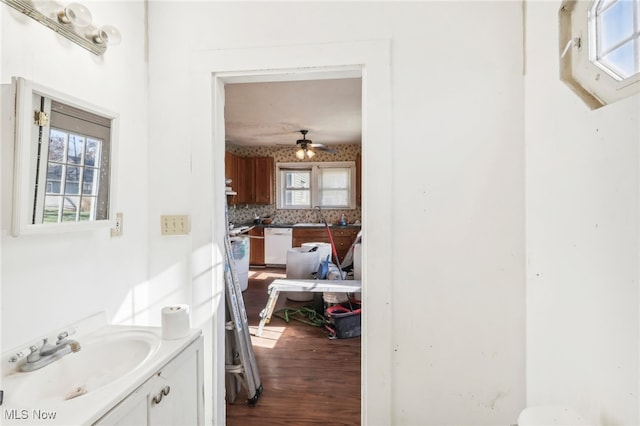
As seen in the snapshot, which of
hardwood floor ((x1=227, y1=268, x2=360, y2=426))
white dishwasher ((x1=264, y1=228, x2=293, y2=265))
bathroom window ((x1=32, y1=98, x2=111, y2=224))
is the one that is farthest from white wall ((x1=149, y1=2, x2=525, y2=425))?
white dishwasher ((x1=264, y1=228, x2=293, y2=265))

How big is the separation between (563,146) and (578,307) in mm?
571

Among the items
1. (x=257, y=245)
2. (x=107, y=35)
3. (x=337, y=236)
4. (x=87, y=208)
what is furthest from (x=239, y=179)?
(x=87, y=208)

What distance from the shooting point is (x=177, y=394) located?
1.15 meters

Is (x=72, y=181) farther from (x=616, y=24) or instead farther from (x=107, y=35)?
(x=616, y=24)

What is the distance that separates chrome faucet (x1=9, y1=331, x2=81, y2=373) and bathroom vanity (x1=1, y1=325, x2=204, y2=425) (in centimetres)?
1

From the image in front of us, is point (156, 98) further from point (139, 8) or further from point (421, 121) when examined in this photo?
point (421, 121)

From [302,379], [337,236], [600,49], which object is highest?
[600,49]

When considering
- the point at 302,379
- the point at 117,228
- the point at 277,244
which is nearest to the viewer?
the point at 117,228

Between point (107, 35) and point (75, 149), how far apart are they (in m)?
0.52

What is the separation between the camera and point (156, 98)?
1594 millimetres

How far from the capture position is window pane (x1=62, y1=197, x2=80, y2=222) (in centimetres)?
110

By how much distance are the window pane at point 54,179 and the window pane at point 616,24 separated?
1.85 meters

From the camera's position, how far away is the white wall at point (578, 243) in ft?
2.76

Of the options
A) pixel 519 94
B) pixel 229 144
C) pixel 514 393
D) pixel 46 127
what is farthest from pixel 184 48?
pixel 229 144
